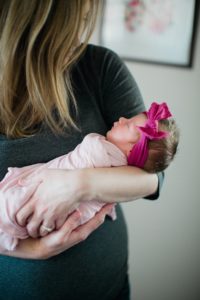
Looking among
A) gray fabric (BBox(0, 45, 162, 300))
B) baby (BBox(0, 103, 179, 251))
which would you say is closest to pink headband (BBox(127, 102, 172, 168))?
baby (BBox(0, 103, 179, 251))

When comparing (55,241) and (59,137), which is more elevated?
(59,137)

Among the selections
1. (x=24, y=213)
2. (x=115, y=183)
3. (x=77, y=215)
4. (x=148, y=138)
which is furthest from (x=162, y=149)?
(x=24, y=213)

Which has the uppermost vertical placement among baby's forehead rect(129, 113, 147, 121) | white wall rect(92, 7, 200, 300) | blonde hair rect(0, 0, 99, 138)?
blonde hair rect(0, 0, 99, 138)

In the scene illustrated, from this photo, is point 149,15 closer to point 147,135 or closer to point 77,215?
point 147,135

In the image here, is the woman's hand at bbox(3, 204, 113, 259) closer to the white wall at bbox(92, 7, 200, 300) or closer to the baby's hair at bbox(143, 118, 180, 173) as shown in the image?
the baby's hair at bbox(143, 118, 180, 173)

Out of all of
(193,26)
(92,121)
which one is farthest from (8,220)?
(193,26)

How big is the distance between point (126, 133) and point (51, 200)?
276mm

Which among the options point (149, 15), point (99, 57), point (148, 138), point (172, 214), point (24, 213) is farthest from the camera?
point (172, 214)

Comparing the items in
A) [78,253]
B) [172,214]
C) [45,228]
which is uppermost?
[45,228]

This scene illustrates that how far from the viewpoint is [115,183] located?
827mm

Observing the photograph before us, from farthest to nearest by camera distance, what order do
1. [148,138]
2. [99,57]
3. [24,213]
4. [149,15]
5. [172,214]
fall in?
[172,214] → [149,15] → [99,57] → [148,138] → [24,213]

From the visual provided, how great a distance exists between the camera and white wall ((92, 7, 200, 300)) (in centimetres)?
162

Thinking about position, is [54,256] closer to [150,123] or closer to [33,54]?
[150,123]

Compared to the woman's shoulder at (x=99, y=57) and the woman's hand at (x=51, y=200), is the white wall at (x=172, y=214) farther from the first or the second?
the woman's hand at (x=51, y=200)
